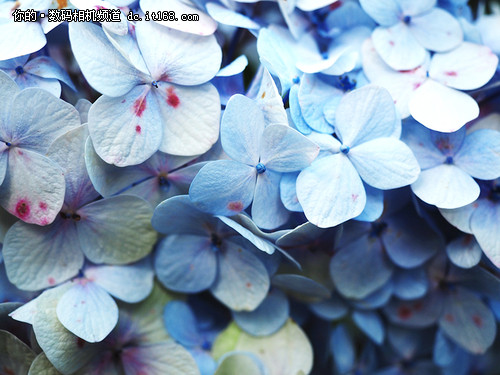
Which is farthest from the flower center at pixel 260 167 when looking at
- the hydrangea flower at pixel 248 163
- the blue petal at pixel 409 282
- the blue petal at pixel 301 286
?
the blue petal at pixel 409 282

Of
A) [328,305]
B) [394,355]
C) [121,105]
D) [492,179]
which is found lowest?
[394,355]

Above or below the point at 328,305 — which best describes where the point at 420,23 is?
above

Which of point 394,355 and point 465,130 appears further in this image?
point 394,355

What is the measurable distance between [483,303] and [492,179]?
5.7 inches

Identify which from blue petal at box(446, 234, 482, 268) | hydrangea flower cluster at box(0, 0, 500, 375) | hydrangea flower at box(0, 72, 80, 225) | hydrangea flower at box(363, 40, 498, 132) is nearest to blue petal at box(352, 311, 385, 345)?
hydrangea flower cluster at box(0, 0, 500, 375)

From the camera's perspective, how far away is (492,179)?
47 centimetres

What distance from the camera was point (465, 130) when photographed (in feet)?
1.59

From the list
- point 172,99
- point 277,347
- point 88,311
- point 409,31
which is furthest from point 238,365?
point 409,31

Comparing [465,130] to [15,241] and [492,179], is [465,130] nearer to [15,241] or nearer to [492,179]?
[492,179]

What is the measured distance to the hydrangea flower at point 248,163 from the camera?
420mm

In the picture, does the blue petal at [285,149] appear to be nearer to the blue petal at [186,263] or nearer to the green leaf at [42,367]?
the blue petal at [186,263]

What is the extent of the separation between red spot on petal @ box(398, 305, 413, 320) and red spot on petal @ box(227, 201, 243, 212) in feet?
0.79

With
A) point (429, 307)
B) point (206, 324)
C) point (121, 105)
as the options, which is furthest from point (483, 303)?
point (121, 105)

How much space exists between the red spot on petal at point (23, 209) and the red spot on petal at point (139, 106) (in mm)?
116
